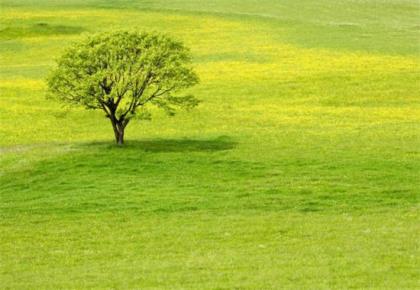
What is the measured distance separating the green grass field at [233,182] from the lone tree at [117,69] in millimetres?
2383

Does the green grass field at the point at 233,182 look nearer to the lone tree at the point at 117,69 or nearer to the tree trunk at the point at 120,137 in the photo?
the tree trunk at the point at 120,137

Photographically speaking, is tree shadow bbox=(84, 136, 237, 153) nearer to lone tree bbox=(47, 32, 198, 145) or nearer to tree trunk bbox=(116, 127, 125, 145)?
tree trunk bbox=(116, 127, 125, 145)

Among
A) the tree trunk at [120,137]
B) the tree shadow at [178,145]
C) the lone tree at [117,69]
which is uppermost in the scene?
the lone tree at [117,69]

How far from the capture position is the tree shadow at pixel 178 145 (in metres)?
43.6

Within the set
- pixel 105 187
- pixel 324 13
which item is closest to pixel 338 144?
pixel 105 187

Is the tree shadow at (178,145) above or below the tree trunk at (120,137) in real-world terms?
below

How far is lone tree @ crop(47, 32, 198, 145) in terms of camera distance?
143ft

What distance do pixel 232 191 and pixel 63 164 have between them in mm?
9433

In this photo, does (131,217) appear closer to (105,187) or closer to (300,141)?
(105,187)

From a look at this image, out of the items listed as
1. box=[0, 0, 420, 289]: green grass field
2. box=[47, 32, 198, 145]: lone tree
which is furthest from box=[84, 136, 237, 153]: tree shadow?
box=[47, 32, 198, 145]: lone tree

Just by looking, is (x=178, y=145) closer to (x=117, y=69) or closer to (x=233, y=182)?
(x=117, y=69)

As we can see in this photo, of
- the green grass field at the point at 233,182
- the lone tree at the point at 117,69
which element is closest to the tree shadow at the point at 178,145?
the green grass field at the point at 233,182

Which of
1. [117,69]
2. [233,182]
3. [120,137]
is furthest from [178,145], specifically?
[233,182]

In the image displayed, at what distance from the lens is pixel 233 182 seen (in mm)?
37125
